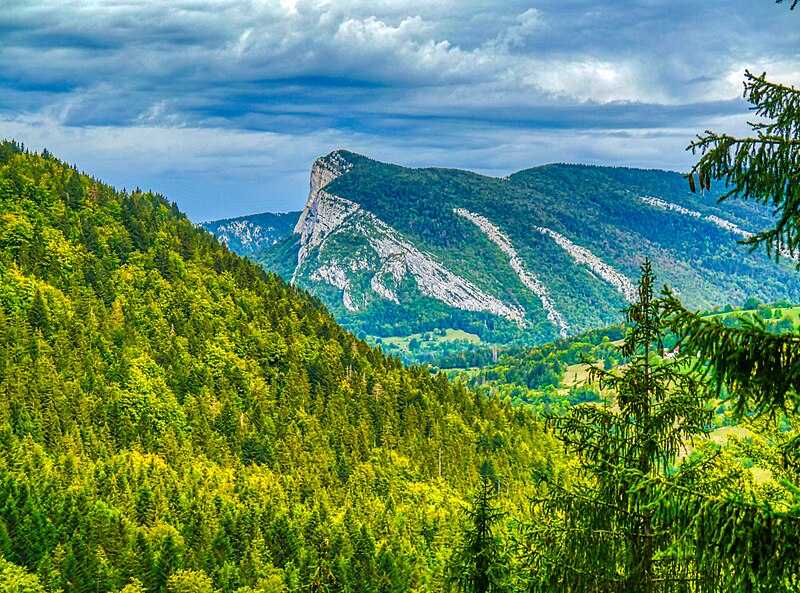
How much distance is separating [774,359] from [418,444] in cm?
17542

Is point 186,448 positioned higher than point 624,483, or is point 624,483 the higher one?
point 624,483

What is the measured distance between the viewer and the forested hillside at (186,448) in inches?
4432

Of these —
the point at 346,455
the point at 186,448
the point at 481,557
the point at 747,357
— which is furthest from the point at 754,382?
the point at 346,455

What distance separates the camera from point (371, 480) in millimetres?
167000

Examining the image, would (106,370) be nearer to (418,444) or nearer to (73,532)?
(73,532)

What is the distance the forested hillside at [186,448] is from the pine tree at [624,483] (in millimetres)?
70102

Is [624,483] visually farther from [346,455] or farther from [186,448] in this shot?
[346,455]

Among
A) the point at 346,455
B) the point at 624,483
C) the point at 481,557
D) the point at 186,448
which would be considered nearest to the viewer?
the point at 624,483

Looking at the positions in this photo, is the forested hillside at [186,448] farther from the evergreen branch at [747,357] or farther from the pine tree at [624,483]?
the evergreen branch at [747,357]

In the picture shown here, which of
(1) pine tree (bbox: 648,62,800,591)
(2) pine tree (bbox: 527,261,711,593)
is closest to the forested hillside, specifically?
(2) pine tree (bbox: 527,261,711,593)

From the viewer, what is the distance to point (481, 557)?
31.5 meters

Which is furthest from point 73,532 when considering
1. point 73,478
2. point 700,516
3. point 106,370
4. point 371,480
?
point 700,516

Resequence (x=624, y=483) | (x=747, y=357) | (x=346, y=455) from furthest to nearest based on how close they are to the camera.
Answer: (x=346, y=455) < (x=624, y=483) < (x=747, y=357)

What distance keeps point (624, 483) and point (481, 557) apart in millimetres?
12605
